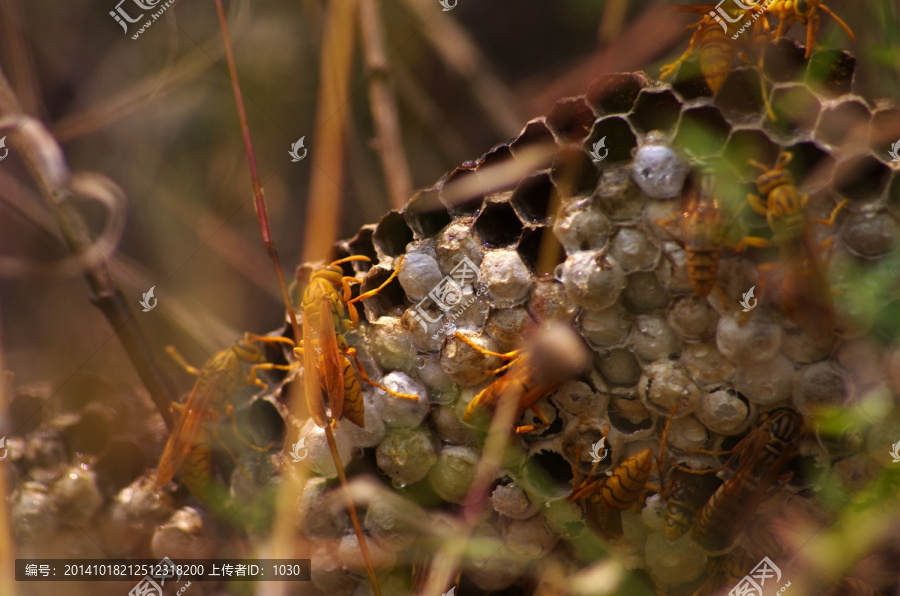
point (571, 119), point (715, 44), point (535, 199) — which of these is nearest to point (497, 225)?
point (535, 199)

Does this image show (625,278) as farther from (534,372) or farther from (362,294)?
(362,294)

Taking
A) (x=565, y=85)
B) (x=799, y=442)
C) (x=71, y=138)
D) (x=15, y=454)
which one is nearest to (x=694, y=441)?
(x=799, y=442)

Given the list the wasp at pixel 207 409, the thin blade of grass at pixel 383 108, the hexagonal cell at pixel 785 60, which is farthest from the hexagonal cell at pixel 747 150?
the thin blade of grass at pixel 383 108

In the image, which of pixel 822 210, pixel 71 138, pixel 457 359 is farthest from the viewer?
pixel 71 138

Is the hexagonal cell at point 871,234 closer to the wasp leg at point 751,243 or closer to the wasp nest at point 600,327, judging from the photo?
the wasp nest at point 600,327

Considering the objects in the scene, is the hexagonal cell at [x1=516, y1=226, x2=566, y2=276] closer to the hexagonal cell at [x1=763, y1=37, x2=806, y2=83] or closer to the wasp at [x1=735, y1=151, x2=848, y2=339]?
the wasp at [x1=735, y1=151, x2=848, y2=339]

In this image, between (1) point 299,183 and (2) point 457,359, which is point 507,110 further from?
(2) point 457,359
